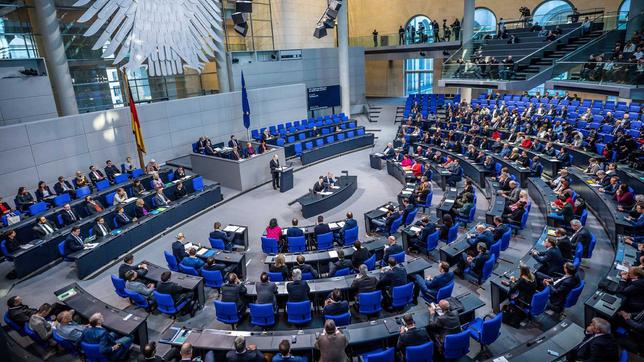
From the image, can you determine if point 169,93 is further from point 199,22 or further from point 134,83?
point 199,22

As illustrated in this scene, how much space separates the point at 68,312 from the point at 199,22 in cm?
1018

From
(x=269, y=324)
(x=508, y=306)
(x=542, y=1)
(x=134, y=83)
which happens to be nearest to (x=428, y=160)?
(x=508, y=306)

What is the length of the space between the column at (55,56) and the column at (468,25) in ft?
69.6

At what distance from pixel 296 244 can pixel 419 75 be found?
89.5ft

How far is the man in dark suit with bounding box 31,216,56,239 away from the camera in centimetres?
1066

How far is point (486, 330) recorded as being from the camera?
6355 millimetres

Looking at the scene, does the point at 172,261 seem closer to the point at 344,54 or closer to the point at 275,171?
the point at 275,171

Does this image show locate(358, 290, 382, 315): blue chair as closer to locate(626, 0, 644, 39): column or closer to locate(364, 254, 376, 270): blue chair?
locate(364, 254, 376, 270): blue chair

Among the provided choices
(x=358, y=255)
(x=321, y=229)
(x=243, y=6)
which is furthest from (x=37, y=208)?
(x=358, y=255)

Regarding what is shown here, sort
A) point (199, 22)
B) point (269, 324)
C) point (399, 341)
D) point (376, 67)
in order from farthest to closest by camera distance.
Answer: point (376, 67), point (199, 22), point (269, 324), point (399, 341)

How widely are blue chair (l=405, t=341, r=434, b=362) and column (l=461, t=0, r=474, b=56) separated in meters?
22.6

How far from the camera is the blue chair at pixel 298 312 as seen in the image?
7.29m

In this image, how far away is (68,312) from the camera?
273 inches

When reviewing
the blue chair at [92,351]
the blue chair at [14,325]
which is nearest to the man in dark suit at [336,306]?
the blue chair at [92,351]
